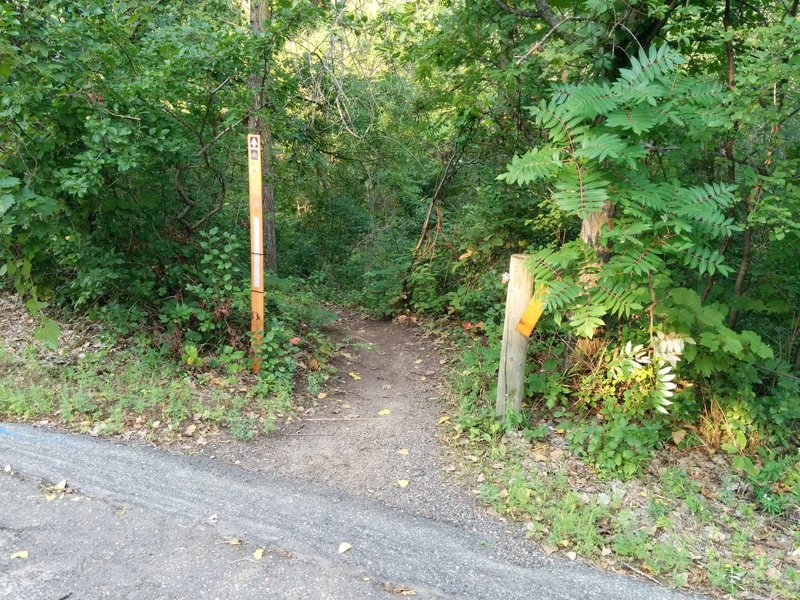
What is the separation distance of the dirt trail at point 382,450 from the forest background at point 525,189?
56 centimetres

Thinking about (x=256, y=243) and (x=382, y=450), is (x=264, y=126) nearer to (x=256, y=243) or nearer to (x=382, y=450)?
(x=256, y=243)

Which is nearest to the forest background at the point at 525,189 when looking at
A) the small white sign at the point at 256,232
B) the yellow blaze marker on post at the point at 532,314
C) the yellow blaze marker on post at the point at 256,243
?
the yellow blaze marker on post at the point at 532,314

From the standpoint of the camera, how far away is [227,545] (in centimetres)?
333

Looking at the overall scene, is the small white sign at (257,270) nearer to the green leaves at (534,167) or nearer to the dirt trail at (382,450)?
the dirt trail at (382,450)

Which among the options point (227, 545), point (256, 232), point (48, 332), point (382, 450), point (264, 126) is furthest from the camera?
point (264, 126)

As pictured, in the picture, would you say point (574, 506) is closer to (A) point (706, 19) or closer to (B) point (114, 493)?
(B) point (114, 493)

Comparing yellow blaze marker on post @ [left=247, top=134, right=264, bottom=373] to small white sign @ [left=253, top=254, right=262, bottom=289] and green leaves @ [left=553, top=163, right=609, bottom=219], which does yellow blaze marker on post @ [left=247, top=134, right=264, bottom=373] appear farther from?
green leaves @ [left=553, top=163, right=609, bottom=219]

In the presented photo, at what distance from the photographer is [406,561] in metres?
3.32

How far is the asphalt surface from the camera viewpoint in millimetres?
3012

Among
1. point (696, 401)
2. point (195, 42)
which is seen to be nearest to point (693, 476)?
point (696, 401)

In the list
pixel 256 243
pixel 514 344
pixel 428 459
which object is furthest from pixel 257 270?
pixel 514 344

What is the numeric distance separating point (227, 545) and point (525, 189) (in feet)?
19.8

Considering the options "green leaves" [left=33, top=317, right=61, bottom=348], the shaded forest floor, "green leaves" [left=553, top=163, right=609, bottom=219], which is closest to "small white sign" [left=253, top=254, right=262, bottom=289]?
the shaded forest floor

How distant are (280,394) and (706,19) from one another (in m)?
5.23
